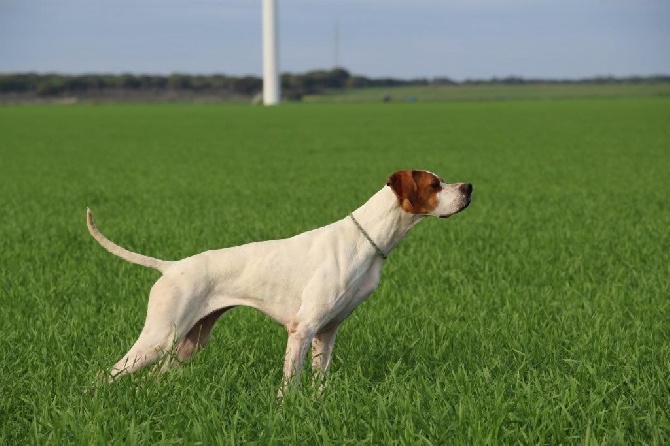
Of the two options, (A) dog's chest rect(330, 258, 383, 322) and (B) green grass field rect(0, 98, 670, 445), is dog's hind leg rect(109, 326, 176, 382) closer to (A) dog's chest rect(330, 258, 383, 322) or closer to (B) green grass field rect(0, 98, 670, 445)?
(B) green grass field rect(0, 98, 670, 445)

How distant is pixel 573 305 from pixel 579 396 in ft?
10.8

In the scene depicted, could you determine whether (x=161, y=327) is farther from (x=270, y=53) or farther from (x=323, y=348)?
(x=270, y=53)

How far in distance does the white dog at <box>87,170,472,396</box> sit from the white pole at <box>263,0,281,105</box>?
261 feet

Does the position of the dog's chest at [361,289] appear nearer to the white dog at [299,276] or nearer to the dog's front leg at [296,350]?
the white dog at [299,276]

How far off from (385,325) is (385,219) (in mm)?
2135

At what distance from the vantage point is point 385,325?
24.0 ft

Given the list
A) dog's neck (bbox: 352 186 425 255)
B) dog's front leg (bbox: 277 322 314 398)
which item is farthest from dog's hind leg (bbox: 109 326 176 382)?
dog's neck (bbox: 352 186 425 255)

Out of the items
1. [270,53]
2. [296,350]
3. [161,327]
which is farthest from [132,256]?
[270,53]

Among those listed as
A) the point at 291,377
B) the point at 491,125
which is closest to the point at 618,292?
the point at 291,377

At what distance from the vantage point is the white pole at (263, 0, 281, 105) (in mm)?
84713

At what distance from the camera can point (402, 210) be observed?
5.33 m

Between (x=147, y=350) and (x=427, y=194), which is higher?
(x=427, y=194)

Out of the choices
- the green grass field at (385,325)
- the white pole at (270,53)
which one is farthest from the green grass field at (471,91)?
the green grass field at (385,325)

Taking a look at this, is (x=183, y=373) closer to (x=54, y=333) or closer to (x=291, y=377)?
(x=291, y=377)
